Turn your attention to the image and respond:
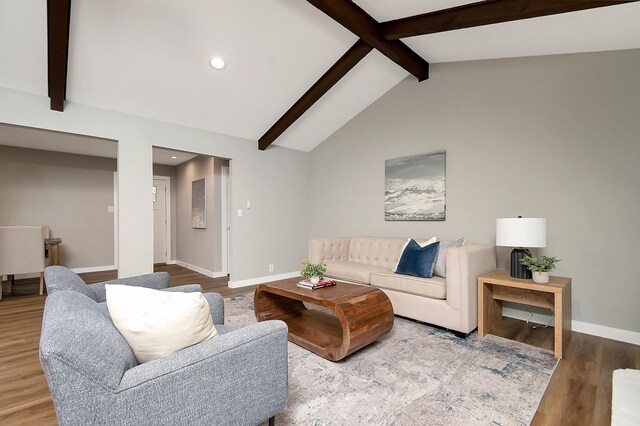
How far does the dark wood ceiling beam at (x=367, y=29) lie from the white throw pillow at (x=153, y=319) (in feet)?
8.12

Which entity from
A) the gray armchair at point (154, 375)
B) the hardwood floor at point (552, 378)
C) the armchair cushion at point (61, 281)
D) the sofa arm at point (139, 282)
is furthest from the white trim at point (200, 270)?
the gray armchair at point (154, 375)

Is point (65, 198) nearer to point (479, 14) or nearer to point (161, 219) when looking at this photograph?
point (161, 219)

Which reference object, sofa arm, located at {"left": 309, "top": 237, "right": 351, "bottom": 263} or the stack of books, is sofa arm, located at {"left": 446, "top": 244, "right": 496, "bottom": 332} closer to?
A: the stack of books

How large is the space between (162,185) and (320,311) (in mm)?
5519

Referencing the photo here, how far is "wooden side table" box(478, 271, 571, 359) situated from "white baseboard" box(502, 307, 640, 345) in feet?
0.88

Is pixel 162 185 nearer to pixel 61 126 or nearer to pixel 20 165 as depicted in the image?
pixel 20 165

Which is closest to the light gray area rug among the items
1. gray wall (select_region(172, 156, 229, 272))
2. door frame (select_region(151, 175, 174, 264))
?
gray wall (select_region(172, 156, 229, 272))

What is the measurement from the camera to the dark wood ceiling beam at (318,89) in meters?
3.32

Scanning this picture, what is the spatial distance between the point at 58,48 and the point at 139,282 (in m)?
2.14

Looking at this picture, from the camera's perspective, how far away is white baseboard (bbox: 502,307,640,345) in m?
2.58

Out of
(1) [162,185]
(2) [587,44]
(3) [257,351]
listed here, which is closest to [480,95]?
(2) [587,44]

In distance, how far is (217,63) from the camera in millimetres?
3193

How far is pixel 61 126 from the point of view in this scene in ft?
10.4

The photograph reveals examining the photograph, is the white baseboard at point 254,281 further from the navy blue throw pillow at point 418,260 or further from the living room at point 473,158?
the navy blue throw pillow at point 418,260
